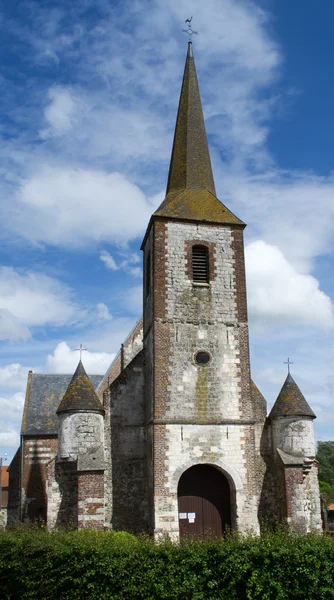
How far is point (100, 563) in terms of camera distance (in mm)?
10594

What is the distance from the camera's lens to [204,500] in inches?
740

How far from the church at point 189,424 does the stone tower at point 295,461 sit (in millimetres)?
36

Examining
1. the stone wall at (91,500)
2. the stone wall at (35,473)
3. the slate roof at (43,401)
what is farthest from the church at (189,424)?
the slate roof at (43,401)

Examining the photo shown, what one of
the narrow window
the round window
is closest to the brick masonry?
the round window

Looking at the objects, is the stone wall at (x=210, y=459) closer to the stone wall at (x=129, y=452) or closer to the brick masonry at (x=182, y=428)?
the brick masonry at (x=182, y=428)

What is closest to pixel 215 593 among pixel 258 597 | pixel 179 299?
pixel 258 597

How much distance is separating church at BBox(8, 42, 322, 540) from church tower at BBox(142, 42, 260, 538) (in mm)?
38

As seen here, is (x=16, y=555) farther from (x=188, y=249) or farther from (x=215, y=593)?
(x=188, y=249)

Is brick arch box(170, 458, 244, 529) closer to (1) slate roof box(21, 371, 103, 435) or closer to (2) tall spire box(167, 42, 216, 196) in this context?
(2) tall spire box(167, 42, 216, 196)

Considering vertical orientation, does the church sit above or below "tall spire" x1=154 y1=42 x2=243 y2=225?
below

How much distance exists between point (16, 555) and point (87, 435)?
7387 millimetres

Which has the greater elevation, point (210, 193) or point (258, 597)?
point (210, 193)

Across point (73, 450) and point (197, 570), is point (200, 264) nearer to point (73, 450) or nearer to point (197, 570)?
point (73, 450)

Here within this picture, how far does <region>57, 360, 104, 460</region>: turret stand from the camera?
19172mm
